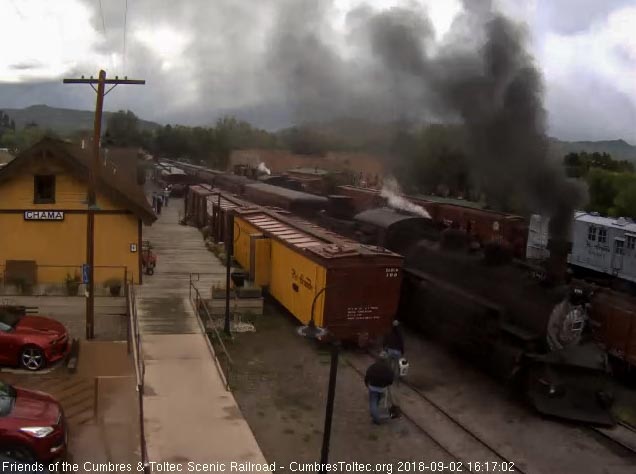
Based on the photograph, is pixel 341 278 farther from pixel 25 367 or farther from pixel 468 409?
pixel 25 367

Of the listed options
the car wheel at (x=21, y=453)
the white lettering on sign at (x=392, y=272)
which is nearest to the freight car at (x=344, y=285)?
the white lettering on sign at (x=392, y=272)

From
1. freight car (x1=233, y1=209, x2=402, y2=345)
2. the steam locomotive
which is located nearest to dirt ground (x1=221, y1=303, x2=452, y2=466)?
freight car (x1=233, y1=209, x2=402, y2=345)

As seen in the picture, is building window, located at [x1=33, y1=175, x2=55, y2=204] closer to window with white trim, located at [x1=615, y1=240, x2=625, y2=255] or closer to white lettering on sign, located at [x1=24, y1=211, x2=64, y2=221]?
white lettering on sign, located at [x1=24, y1=211, x2=64, y2=221]

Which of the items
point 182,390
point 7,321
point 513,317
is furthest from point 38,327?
point 513,317

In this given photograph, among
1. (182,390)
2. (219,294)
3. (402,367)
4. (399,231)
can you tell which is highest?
(399,231)

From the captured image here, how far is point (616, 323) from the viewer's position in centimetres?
1399

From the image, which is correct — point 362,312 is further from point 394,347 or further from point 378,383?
point 378,383

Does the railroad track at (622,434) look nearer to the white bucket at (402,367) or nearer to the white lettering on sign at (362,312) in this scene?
the white bucket at (402,367)

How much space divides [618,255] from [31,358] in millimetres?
17653

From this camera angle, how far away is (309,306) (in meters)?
14.9

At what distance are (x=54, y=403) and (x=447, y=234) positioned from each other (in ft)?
30.6

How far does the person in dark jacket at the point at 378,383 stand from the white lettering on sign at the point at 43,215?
12.9 m

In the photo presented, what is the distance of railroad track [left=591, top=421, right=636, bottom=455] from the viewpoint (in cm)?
1050

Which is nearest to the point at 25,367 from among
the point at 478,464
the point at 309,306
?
the point at 309,306
